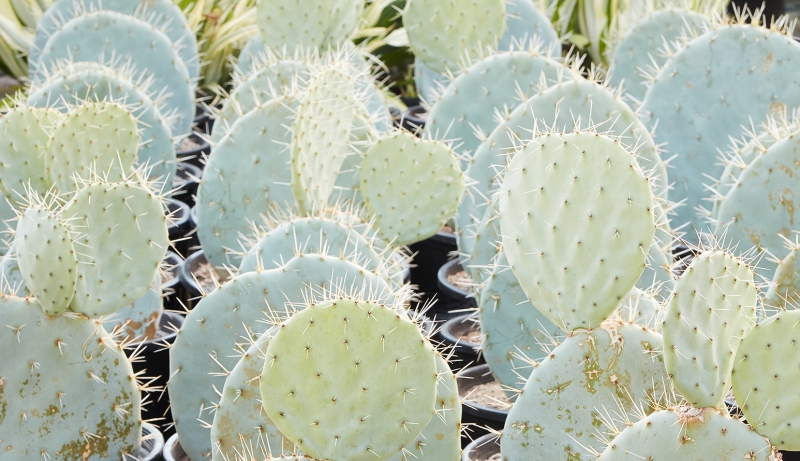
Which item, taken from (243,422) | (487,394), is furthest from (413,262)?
(243,422)

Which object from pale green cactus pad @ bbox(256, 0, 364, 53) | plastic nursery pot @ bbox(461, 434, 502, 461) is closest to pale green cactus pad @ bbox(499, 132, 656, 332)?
plastic nursery pot @ bbox(461, 434, 502, 461)

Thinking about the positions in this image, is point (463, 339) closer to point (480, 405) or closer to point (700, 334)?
point (480, 405)

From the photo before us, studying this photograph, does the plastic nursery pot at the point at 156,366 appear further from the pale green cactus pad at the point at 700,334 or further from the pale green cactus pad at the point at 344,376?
the pale green cactus pad at the point at 700,334

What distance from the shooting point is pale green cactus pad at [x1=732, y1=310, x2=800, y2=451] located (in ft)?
4.00


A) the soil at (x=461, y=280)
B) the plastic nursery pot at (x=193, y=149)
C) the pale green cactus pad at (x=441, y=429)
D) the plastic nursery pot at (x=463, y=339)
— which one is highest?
the pale green cactus pad at (x=441, y=429)

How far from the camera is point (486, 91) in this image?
2.65 meters

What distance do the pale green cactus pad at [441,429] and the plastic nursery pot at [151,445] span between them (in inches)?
21.4

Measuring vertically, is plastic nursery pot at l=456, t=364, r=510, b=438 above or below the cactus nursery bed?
below

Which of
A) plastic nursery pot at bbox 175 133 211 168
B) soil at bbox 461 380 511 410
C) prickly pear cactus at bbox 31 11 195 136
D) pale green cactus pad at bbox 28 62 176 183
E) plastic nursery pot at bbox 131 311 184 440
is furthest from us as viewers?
plastic nursery pot at bbox 175 133 211 168

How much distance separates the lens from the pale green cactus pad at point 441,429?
1452mm

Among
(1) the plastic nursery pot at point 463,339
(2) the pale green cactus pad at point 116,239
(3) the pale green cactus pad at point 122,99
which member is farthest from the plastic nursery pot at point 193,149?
(2) the pale green cactus pad at point 116,239

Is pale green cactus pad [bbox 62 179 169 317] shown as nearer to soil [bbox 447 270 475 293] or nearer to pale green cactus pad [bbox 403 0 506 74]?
soil [bbox 447 270 475 293]

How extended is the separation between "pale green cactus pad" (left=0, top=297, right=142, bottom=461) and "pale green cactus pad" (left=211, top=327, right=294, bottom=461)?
0.78 ft

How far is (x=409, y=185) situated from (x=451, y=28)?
0.96m
